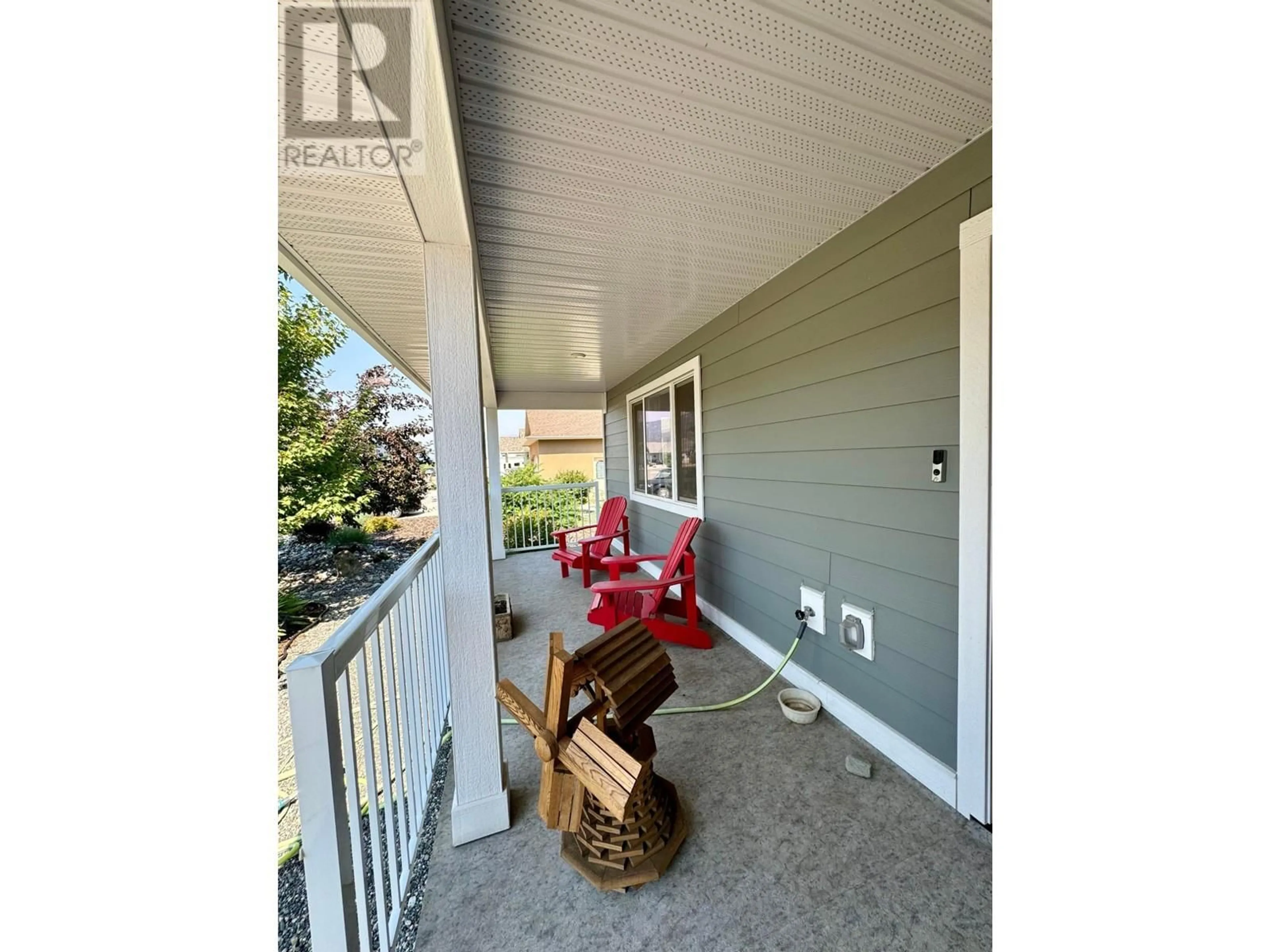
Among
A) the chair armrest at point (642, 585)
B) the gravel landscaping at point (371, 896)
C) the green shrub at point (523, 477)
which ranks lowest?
the gravel landscaping at point (371, 896)

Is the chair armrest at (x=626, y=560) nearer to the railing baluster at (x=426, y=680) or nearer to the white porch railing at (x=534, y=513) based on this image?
the railing baluster at (x=426, y=680)

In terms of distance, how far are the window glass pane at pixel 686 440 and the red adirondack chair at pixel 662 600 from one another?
53 centimetres

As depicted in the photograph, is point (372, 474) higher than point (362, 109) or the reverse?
the reverse

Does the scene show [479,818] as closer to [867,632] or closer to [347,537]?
[867,632]

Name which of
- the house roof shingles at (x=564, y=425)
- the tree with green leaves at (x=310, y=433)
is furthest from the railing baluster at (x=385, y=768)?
the house roof shingles at (x=564, y=425)

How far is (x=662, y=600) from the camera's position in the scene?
3.23 meters

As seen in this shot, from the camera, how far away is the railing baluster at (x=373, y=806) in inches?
45.2

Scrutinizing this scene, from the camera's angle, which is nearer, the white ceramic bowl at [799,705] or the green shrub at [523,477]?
the white ceramic bowl at [799,705]

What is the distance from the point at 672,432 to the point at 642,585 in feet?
5.50

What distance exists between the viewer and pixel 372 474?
941cm

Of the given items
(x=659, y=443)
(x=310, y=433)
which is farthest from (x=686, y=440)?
(x=310, y=433)
